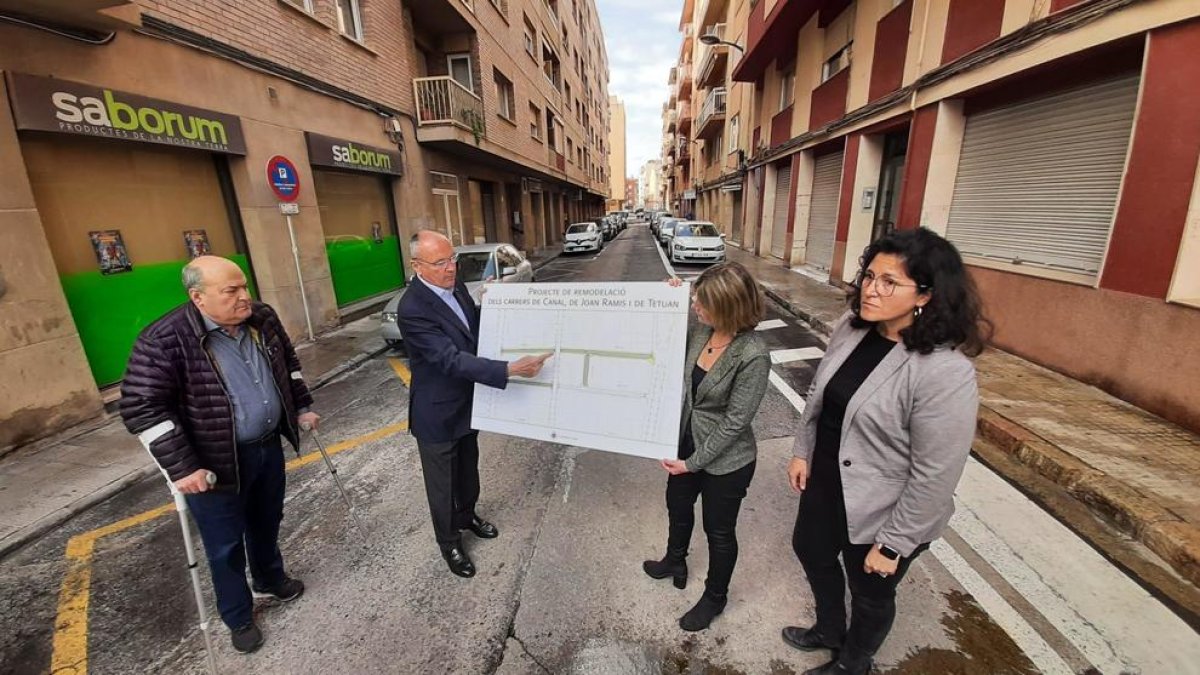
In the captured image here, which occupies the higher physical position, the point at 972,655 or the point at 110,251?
the point at 110,251

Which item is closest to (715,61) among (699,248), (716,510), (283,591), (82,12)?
(699,248)

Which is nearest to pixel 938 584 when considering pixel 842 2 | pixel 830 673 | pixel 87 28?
pixel 830 673

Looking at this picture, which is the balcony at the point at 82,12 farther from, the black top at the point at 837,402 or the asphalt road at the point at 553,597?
the black top at the point at 837,402

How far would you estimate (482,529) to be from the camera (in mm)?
3049

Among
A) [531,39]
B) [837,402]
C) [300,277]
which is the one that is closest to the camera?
[837,402]

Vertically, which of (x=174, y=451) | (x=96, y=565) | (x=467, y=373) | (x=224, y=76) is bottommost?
(x=96, y=565)

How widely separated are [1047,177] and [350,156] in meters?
11.0

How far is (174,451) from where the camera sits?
77.5 inches

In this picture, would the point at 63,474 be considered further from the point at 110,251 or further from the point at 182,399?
the point at 182,399

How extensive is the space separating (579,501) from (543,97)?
2106 centimetres

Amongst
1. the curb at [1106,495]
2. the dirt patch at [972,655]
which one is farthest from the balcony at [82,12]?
the curb at [1106,495]

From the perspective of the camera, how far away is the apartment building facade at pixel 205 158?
4469 mm

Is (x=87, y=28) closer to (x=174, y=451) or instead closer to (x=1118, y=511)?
(x=174, y=451)

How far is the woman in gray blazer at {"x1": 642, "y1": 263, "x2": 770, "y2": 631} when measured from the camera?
194 centimetres
